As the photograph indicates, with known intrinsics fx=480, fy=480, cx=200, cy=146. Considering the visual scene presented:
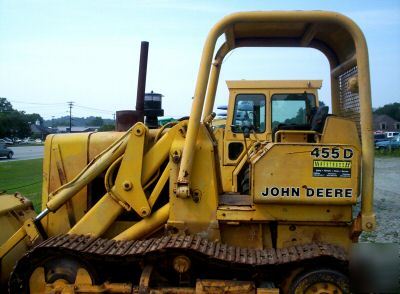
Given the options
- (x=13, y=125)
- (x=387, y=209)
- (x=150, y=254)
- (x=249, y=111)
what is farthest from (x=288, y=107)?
(x=13, y=125)

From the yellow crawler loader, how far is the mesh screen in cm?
2

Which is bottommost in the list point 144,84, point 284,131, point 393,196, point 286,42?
point 393,196

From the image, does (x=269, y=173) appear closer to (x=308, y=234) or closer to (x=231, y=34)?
(x=308, y=234)

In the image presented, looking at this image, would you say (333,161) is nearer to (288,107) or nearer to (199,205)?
(199,205)

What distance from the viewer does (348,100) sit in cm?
524

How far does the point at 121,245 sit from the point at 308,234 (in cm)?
173

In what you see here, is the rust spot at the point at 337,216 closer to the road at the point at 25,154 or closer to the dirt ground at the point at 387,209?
the dirt ground at the point at 387,209

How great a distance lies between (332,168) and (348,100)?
4.39 ft

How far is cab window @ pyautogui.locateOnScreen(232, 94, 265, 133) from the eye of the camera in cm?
944

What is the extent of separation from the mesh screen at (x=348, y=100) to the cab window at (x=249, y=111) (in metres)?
3.93

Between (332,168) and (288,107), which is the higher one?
(288,107)

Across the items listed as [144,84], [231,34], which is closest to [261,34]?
[231,34]

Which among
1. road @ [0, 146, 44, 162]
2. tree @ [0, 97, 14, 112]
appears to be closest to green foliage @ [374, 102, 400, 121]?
road @ [0, 146, 44, 162]

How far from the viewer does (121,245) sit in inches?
172
